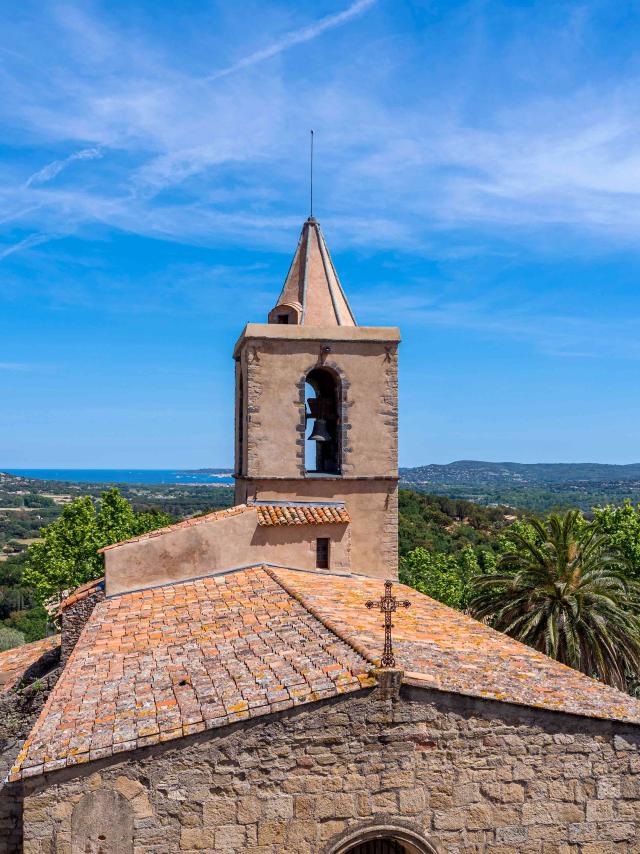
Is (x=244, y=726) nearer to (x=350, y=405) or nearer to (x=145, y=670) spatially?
(x=145, y=670)

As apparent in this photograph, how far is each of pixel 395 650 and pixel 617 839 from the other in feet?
11.0

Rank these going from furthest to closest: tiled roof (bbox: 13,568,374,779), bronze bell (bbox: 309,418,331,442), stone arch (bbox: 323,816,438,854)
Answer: bronze bell (bbox: 309,418,331,442), stone arch (bbox: 323,816,438,854), tiled roof (bbox: 13,568,374,779)

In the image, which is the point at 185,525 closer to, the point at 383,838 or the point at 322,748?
the point at 322,748

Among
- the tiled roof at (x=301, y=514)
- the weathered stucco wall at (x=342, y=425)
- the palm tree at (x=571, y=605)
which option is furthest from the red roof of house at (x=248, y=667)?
the palm tree at (x=571, y=605)

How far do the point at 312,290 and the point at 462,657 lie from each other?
9.64m

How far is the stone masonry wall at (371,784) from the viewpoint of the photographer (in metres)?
7.56

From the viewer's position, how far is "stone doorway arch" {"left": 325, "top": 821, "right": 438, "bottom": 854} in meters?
8.03

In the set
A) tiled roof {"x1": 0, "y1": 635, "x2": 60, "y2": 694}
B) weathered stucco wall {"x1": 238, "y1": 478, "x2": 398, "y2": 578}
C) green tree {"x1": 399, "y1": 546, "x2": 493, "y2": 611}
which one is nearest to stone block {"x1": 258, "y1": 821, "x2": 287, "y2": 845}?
weathered stucco wall {"x1": 238, "y1": 478, "x2": 398, "y2": 578}

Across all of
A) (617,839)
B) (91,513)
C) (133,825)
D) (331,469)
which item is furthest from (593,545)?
(91,513)

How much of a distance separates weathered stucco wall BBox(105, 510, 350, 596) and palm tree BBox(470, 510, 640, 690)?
6.29 metres

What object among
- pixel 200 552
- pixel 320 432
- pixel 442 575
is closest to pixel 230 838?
pixel 200 552

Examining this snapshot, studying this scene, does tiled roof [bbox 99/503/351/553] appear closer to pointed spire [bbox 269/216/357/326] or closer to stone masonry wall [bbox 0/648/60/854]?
stone masonry wall [bbox 0/648/60/854]

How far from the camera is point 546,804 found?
844 cm

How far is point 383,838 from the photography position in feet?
27.6
